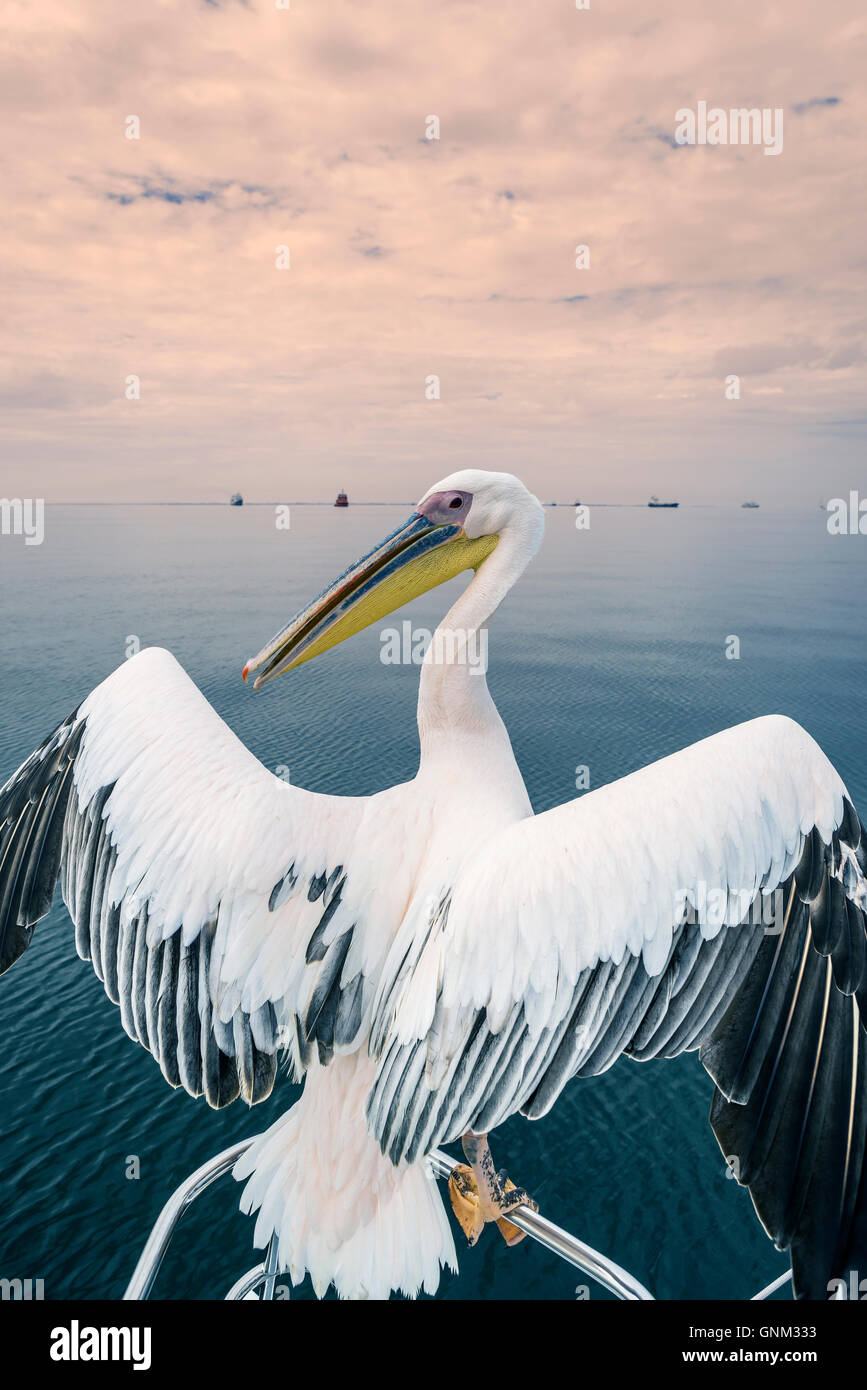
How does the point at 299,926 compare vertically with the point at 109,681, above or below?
below

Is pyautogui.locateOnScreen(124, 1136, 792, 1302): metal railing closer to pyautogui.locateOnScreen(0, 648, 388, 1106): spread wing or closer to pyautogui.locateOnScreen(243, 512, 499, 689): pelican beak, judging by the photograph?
pyautogui.locateOnScreen(0, 648, 388, 1106): spread wing

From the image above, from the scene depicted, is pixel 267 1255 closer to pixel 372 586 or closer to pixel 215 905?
pixel 215 905

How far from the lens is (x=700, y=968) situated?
2.77 metres

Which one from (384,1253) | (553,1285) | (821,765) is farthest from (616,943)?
(553,1285)

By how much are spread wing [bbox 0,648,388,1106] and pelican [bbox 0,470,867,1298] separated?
0.01 metres

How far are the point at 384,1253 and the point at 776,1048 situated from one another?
184cm

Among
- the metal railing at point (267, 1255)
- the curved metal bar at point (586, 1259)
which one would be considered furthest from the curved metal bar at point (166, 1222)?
the curved metal bar at point (586, 1259)

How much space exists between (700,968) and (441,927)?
97cm

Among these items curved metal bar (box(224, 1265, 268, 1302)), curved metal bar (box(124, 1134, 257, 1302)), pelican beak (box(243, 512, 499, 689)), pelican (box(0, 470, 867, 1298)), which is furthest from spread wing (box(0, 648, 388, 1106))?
curved metal bar (box(224, 1265, 268, 1302))

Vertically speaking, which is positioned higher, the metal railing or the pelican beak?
the pelican beak

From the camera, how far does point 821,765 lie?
9.35ft

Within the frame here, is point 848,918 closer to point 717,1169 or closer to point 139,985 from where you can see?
point 139,985

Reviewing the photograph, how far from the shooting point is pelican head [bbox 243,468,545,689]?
4.00 meters
